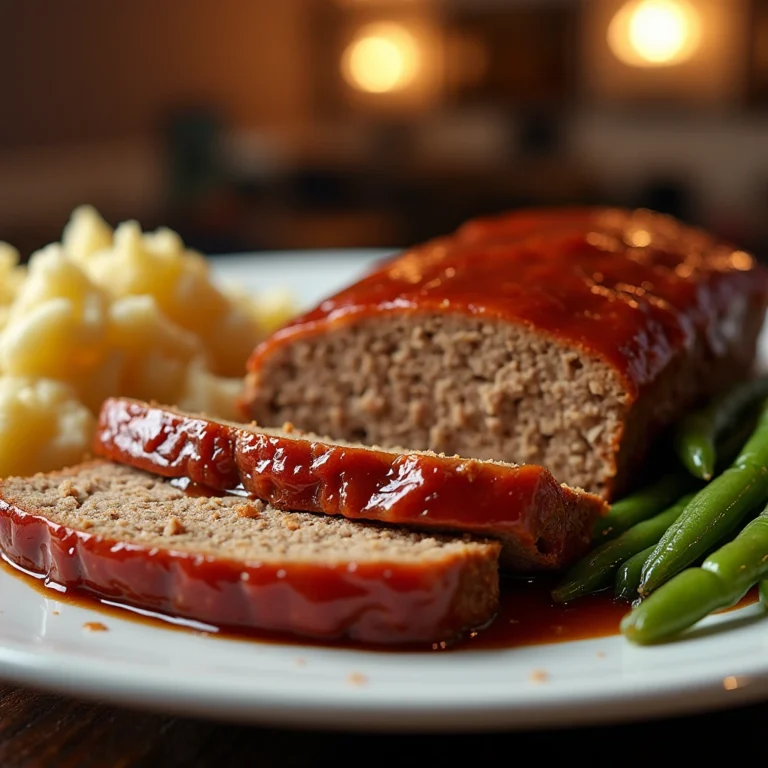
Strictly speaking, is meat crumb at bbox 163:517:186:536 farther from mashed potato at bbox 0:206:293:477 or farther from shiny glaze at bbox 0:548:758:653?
mashed potato at bbox 0:206:293:477

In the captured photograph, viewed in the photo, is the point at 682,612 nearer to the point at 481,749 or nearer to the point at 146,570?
the point at 481,749

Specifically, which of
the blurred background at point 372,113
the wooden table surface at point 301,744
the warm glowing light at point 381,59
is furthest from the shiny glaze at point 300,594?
the warm glowing light at point 381,59

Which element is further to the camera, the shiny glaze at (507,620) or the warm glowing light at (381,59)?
the warm glowing light at (381,59)

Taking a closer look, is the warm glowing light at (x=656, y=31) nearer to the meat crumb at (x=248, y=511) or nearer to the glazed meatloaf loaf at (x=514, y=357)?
the glazed meatloaf loaf at (x=514, y=357)

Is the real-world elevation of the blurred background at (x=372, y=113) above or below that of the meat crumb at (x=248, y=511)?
below

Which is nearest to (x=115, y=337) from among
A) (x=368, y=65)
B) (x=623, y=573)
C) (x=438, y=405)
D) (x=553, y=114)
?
(x=438, y=405)

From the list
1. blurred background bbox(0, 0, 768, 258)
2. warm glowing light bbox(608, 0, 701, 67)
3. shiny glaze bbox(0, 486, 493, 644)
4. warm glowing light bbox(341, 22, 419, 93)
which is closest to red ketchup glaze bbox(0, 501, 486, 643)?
shiny glaze bbox(0, 486, 493, 644)
